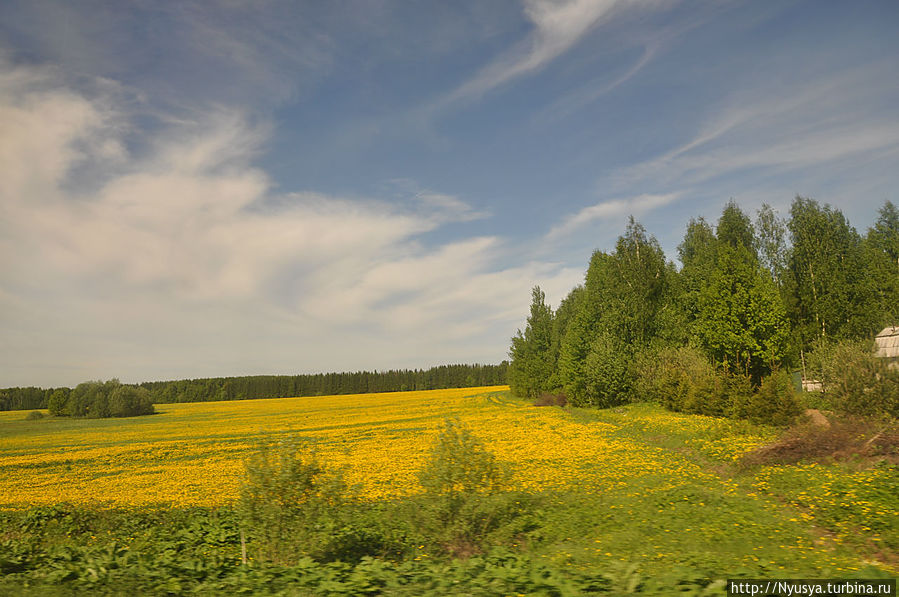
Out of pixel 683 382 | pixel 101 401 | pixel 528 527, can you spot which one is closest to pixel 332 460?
pixel 528 527

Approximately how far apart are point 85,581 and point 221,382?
153 meters

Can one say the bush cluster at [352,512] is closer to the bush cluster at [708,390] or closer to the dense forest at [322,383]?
the bush cluster at [708,390]

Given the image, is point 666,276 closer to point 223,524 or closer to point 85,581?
point 223,524

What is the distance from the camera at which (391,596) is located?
22.6 feet

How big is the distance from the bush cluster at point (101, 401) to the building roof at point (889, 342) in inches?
3967

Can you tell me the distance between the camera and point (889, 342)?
117 ft

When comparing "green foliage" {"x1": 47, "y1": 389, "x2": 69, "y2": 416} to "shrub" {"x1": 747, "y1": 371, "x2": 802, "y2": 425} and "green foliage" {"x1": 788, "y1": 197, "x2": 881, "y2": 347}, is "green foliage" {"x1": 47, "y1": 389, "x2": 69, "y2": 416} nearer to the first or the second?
"shrub" {"x1": 747, "y1": 371, "x2": 802, "y2": 425}

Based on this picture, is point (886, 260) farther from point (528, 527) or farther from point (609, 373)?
point (528, 527)

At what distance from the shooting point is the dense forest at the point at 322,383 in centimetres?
13651

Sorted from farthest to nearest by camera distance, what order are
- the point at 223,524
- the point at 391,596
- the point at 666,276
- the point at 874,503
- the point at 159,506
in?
the point at 666,276 → the point at 159,506 → the point at 223,524 → the point at 874,503 → the point at 391,596

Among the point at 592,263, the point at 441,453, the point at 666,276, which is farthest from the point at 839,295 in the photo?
the point at 441,453

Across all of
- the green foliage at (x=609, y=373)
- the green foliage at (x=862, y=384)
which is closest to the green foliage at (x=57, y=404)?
the green foliage at (x=609, y=373)

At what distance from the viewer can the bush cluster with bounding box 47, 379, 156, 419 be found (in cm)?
8294

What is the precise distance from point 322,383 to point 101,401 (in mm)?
71337
